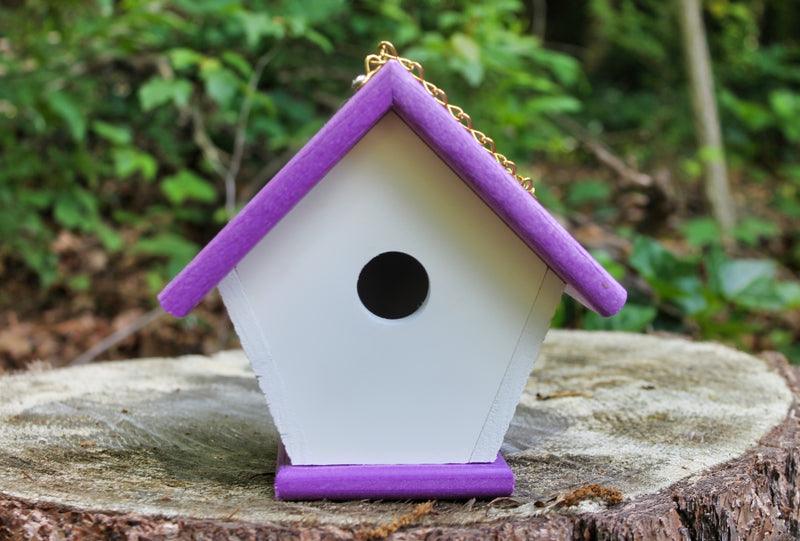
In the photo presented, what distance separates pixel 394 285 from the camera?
1.63 m

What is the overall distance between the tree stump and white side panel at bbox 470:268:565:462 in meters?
0.09

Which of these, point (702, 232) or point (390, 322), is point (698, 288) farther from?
point (390, 322)

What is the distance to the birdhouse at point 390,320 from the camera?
1.21 metres

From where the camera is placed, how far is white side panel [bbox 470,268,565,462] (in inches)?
52.2

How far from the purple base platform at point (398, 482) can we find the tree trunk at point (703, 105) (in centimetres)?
430

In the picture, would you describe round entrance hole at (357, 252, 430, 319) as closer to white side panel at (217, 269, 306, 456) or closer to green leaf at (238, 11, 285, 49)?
white side panel at (217, 269, 306, 456)

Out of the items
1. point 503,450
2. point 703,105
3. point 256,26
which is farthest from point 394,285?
point 703,105

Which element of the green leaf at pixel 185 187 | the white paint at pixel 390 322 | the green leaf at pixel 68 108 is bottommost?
the white paint at pixel 390 322

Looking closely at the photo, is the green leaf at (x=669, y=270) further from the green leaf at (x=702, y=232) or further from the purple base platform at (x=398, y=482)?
the purple base platform at (x=398, y=482)

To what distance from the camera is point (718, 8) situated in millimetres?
6738

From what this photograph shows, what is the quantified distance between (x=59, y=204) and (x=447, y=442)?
125 inches

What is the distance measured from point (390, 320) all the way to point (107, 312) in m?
3.37

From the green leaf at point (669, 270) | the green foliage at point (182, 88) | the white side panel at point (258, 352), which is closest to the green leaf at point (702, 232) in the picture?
the green foliage at point (182, 88)

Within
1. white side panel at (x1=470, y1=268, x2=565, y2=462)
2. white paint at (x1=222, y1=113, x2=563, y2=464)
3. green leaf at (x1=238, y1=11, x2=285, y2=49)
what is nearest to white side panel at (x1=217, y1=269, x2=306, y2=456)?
white paint at (x1=222, y1=113, x2=563, y2=464)
